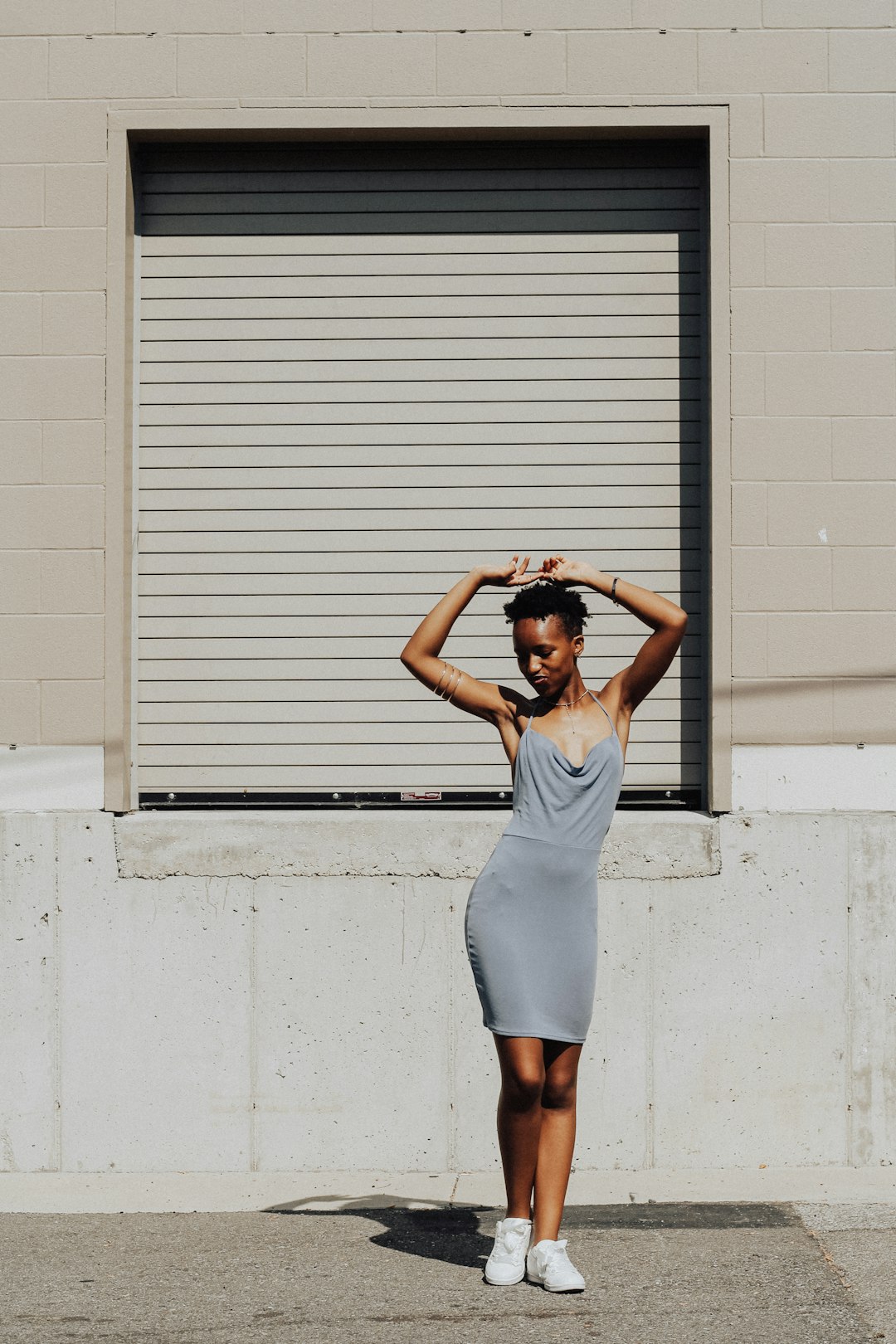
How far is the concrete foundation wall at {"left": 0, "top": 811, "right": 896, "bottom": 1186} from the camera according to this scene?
5.62 metres

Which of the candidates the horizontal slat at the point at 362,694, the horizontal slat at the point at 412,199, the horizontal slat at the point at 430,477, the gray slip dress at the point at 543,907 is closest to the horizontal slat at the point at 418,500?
the horizontal slat at the point at 430,477

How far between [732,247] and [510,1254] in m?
3.99

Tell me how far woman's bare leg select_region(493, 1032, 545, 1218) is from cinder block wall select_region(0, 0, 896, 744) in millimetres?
2107

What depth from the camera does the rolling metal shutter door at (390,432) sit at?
6051 millimetres

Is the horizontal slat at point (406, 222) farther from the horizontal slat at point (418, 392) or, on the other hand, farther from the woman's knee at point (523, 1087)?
the woman's knee at point (523, 1087)

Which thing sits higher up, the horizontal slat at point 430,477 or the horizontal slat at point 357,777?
the horizontal slat at point 430,477

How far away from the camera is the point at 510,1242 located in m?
4.17

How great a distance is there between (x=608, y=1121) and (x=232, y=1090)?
153 centimetres

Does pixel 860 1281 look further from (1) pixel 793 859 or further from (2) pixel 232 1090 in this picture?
(2) pixel 232 1090

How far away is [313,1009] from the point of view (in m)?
5.67

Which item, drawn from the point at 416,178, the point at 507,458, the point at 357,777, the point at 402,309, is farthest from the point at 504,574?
the point at 416,178

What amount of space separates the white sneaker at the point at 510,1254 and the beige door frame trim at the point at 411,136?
2103 mm

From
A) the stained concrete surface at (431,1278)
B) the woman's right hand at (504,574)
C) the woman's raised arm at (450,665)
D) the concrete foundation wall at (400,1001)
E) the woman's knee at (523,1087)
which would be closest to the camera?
the stained concrete surface at (431,1278)

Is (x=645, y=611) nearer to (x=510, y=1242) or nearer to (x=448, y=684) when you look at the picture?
(x=448, y=684)
